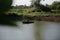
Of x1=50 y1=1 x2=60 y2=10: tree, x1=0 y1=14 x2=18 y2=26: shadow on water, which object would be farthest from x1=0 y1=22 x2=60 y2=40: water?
x1=50 y1=1 x2=60 y2=10: tree

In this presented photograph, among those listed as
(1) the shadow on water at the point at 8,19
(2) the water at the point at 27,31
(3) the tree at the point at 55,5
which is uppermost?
(3) the tree at the point at 55,5

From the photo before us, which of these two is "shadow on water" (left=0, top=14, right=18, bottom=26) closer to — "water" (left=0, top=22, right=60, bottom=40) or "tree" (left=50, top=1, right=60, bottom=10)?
"water" (left=0, top=22, right=60, bottom=40)

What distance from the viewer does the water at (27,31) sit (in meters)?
0.98

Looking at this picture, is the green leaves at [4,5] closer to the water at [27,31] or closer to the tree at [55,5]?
the water at [27,31]

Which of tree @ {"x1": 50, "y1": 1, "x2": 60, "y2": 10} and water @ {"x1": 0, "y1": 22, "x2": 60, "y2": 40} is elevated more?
tree @ {"x1": 50, "y1": 1, "x2": 60, "y2": 10}

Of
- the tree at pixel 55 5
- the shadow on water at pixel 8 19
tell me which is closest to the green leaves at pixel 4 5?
the shadow on water at pixel 8 19

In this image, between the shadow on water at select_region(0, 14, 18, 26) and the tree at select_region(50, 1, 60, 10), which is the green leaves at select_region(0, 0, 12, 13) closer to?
the shadow on water at select_region(0, 14, 18, 26)

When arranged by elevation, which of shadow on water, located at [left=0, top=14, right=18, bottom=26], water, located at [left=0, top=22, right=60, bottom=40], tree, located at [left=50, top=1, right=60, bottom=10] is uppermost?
tree, located at [left=50, top=1, right=60, bottom=10]

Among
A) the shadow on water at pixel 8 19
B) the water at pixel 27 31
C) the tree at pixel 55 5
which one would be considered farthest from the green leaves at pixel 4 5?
the tree at pixel 55 5

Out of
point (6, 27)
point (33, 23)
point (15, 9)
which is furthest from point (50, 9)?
point (6, 27)

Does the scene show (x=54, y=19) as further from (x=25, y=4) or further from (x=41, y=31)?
(x=25, y=4)

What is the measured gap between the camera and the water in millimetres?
981

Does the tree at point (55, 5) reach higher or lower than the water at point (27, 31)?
higher

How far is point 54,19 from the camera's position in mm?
969
